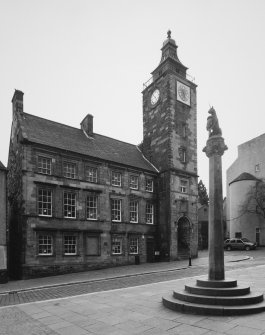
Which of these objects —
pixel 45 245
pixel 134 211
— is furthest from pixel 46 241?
pixel 134 211

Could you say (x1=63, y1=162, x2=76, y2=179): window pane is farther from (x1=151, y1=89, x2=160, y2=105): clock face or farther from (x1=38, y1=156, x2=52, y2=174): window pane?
(x1=151, y1=89, x2=160, y2=105): clock face

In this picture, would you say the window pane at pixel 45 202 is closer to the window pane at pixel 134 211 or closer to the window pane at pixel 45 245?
the window pane at pixel 45 245

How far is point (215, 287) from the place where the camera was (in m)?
9.91

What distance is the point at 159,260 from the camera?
1176 inches

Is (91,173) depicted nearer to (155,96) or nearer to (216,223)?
(155,96)

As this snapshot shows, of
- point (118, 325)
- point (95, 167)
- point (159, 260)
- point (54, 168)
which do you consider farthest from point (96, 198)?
point (118, 325)

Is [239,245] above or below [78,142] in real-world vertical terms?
below

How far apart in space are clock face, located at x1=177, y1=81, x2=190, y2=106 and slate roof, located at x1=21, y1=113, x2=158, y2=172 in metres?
7.73

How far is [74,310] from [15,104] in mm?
20727

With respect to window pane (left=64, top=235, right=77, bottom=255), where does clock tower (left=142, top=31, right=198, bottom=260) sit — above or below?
above

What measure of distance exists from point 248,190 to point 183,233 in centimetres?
1612

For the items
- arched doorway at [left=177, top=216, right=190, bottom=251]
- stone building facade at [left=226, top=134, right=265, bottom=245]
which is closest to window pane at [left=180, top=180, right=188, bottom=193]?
arched doorway at [left=177, top=216, right=190, bottom=251]

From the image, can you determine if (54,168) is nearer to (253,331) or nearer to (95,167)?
(95,167)

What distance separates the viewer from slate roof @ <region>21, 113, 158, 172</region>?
25.0m
